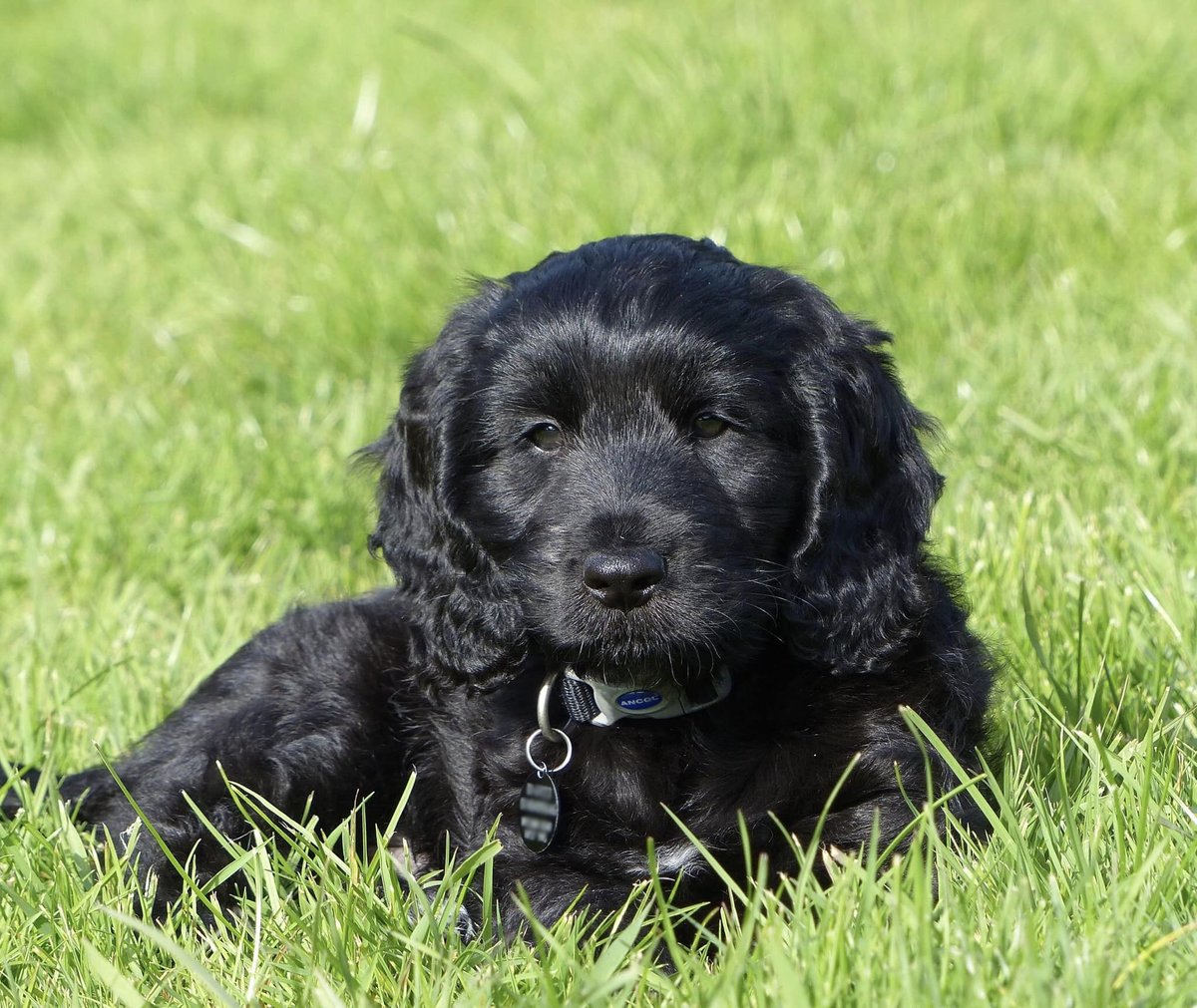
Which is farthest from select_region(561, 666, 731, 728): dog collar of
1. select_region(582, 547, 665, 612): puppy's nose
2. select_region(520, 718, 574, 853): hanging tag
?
select_region(582, 547, 665, 612): puppy's nose

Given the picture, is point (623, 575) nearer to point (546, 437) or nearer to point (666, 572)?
point (666, 572)

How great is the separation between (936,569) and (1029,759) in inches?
18.6

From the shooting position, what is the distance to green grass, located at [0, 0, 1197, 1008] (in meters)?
2.14

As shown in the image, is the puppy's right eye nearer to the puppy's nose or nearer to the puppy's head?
the puppy's head

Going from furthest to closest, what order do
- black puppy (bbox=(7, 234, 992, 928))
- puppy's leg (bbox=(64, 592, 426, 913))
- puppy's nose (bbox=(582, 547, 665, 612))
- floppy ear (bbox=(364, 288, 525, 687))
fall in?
puppy's leg (bbox=(64, 592, 426, 913))
floppy ear (bbox=(364, 288, 525, 687))
black puppy (bbox=(7, 234, 992, 928))
puppy's nose (bbox=(582, 547, 665, 612))

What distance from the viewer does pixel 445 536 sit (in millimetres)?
2926

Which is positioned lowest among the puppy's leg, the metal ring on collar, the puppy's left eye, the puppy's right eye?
the puppy's leg

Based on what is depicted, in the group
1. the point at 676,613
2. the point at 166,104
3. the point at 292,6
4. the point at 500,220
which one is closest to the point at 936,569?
the point at 676,613

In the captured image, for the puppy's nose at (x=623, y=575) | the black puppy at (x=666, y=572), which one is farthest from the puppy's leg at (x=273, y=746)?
the puppy's nose at (x=623, y=575)

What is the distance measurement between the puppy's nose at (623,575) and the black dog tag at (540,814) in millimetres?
478

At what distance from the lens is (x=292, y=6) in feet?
32.6

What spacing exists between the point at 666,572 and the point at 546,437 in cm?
43

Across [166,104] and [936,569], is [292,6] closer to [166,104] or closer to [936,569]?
[166,104]

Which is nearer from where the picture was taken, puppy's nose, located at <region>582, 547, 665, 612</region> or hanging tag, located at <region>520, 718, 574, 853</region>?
puppy's nose, located at <region>582, 547, 665, 612</region>
